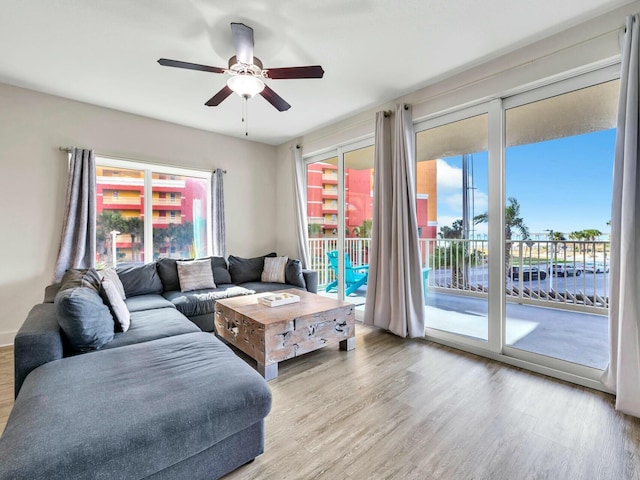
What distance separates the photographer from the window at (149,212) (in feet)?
12.1

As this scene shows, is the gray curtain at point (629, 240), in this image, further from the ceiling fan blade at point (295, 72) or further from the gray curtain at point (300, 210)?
the gray curtain at point (300, 210)

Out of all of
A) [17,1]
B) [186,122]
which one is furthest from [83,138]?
[17,1]

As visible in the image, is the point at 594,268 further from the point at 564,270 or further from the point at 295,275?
the point at 295,275

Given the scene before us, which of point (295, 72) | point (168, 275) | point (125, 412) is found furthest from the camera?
point (168, 275)

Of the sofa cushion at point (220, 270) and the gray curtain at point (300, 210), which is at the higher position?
the gray curtain at point (300, 210)

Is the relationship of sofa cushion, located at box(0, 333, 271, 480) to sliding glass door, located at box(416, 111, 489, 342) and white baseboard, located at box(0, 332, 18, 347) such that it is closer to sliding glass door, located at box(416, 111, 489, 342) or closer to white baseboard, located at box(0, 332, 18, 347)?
white baseboard, located at box(0, 332, 18, 347)

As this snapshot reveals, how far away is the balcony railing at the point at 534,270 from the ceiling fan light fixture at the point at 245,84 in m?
2.25

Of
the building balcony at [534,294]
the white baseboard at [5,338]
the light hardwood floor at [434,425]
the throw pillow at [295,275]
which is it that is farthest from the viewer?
the throw pillow at [295,275]

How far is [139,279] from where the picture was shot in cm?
345

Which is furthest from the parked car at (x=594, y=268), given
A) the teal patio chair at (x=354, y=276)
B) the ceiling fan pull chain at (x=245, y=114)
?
the ceiling fan pull chain at (x=245, y=114)

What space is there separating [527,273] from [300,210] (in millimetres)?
2991

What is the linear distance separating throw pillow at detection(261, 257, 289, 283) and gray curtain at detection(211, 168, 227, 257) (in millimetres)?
690

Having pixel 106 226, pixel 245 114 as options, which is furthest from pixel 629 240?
pixel 106 226

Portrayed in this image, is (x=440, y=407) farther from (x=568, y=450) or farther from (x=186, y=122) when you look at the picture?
(x=186, y=122)
